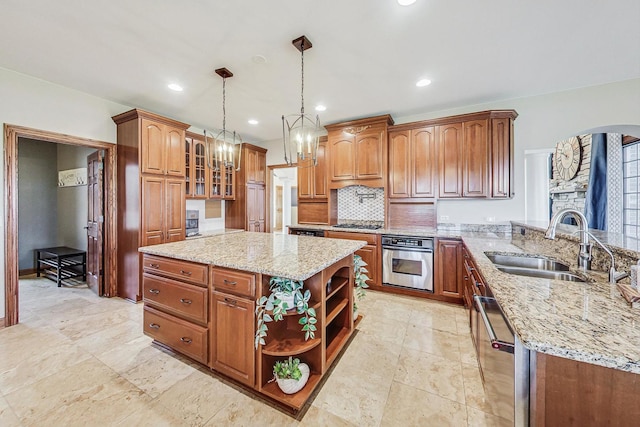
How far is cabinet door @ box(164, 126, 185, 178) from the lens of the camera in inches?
142

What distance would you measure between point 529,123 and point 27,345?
20.4 ft

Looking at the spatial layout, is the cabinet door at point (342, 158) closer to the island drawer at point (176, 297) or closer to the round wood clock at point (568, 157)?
the round wood clock at point (568, 157)

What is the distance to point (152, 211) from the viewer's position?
343 centimetres

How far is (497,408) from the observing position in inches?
47.3

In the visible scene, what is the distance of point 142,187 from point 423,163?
4.00 metres

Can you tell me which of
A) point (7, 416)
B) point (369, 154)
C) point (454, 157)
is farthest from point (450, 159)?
point (7, 416)

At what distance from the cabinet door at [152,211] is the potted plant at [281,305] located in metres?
2.63

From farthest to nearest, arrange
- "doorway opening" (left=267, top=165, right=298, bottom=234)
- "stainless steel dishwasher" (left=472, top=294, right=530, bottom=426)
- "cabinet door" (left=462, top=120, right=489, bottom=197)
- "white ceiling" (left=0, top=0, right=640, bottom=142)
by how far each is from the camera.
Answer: "doorway opening" (left=267, top=165, right=298, bottom=234), "cabinet door" (left=462, top=120, right=489, bottom=197), "white ceiling" (left=0, top=0, right=640, bottom=142), "stainless steel dishwasher" (left=472, top=294, right=530, bottom=426)

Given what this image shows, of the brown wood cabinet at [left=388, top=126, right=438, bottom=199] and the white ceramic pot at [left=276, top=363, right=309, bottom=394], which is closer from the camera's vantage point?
the white ceramic pot at [left=276, top=363, right=309, bottom=394]

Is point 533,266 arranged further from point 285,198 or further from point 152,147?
point 285,198

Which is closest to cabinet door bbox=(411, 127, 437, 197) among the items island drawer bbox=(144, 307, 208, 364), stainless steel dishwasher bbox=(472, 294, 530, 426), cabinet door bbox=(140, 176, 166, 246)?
stainless steel dishwasher bbox=(472, 294, 530, 426)

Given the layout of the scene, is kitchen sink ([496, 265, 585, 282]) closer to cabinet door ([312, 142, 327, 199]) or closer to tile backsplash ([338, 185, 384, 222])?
tile backsplash ([338, 185, 384, 222])

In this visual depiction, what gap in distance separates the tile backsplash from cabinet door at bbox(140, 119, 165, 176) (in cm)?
294

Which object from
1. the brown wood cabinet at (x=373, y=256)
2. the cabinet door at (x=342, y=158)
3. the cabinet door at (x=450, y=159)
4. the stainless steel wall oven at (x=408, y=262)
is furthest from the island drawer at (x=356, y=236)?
the cabinet door at (x=450, y=159)
